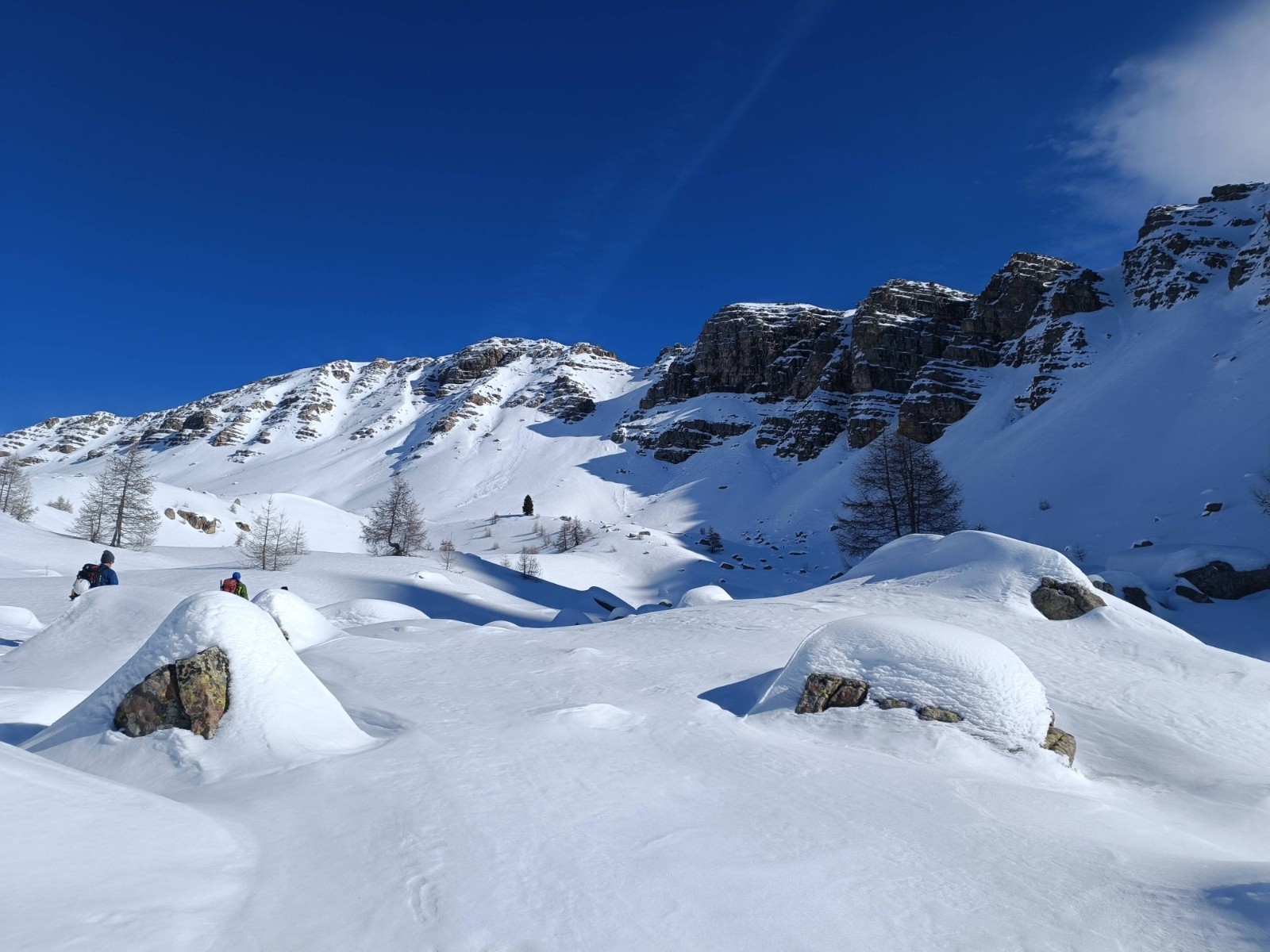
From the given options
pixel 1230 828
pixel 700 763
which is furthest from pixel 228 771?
pixel 1230 828

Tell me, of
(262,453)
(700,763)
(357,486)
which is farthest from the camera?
(262,453)

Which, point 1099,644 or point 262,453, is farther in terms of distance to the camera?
point 262,453

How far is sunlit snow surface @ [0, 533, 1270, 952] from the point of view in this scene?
3422 mm

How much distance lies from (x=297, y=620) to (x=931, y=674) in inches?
474

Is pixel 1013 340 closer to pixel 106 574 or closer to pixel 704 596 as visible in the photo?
pixel 704 596

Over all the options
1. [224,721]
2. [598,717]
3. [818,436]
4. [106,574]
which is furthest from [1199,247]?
[106,574]

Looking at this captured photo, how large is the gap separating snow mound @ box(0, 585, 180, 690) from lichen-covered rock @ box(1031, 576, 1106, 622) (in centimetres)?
1690

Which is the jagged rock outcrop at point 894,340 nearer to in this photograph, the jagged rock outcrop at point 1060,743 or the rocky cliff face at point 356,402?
the rocky cliff face at point 356,402

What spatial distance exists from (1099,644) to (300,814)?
13018mm

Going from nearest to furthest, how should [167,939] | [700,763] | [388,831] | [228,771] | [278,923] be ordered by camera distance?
[167,939] < [278,923] < [388,831] < [228,771] < [700,763]

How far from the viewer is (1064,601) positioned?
41.4ft

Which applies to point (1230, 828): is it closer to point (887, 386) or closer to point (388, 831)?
point (388, 831)

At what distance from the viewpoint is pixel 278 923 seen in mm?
3266

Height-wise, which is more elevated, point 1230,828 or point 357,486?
point 357,486
